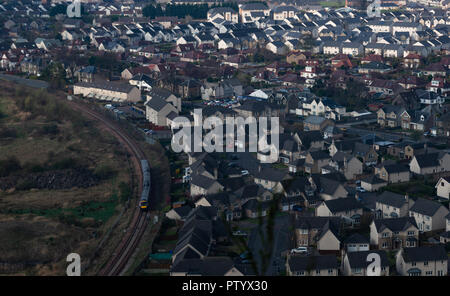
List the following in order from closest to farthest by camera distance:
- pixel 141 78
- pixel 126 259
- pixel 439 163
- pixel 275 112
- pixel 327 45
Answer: pixel 126 259
pixel 439 163
pixel 275 112
pixel 141 78
pixel 327 45

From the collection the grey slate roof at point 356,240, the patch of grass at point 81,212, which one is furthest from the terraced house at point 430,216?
the patch of grass at point 81,212

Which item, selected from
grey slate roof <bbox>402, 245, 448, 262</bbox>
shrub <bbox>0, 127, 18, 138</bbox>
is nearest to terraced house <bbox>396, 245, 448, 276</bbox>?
grey slate roof <bbox>402, 245, 448, 262</bbox>

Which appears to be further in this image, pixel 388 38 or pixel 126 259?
pixel 388 38

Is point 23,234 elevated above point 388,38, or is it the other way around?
point 388,38

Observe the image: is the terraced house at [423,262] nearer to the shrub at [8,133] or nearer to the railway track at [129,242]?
the railway track at [129,242]

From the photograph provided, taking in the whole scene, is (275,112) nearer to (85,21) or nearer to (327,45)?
(327,45)

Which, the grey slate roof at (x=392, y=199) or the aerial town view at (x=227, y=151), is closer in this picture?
the aerial town view at (x=227, y=151)

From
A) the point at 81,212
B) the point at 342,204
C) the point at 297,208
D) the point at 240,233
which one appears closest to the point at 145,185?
the point at 81,212

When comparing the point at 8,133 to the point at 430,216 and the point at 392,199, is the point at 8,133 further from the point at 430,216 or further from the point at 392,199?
the point at 430,216

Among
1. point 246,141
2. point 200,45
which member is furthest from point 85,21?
point 246,141
